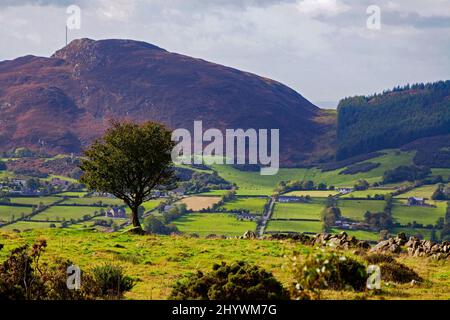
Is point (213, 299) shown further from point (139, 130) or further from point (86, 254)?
point (139, 130)

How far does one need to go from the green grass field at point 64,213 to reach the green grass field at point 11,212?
518 cm

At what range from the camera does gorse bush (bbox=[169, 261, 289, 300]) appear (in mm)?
22253

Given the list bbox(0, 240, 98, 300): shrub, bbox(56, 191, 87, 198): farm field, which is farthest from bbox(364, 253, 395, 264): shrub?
bbox(56, 191, 87, 198): farm field

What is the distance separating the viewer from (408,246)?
4153 centimetres

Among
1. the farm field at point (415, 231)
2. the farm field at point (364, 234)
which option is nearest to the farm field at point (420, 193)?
the farm field at point (415, 231)

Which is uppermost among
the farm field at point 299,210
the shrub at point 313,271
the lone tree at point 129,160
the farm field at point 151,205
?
the lone tree at point 129,160

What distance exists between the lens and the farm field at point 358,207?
16200 centimetres

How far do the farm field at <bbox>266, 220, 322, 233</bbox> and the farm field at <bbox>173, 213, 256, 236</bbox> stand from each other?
16.9 feet

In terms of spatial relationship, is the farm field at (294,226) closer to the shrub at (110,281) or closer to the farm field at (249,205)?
the farm field at (249,205)

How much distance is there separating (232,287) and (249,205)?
15277cm

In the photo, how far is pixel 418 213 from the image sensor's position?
157250 mm

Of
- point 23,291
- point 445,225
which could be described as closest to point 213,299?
point 23,291

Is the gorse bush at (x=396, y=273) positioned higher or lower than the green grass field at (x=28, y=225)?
higher
